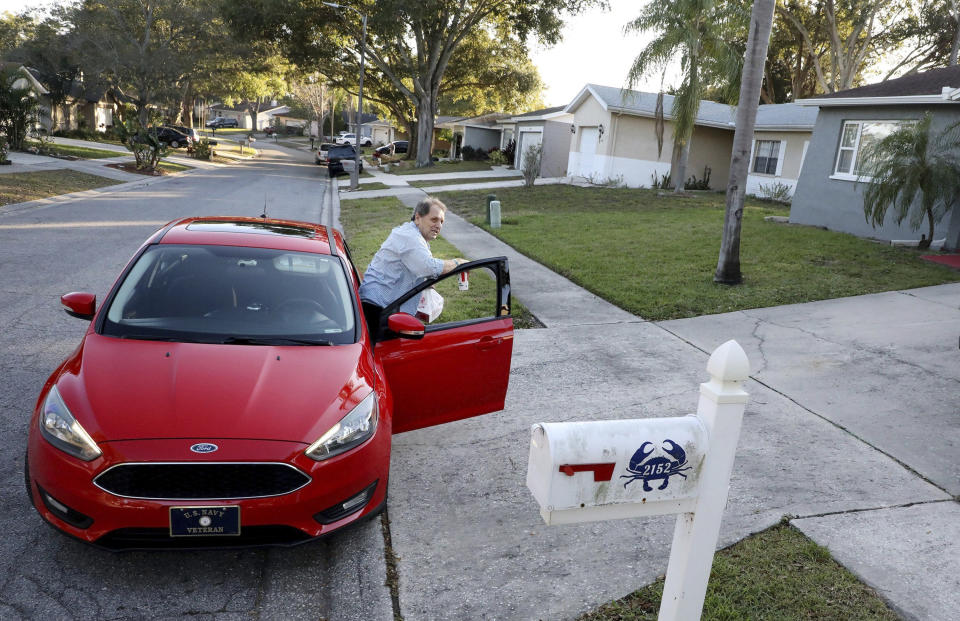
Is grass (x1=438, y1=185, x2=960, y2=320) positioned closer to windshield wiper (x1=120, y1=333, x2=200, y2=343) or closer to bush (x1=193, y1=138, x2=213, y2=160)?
windshield wiper (x1=120, y1=333, x2=200, y2=343)

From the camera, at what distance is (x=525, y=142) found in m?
36.9

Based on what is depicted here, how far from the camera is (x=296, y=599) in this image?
3.24 metres

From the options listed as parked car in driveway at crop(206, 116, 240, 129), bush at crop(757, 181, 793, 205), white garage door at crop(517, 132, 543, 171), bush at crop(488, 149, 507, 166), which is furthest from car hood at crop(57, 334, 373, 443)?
parked car in driveway at crop(206, 116, 240, 129)

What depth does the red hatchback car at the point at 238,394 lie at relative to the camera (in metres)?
3.12

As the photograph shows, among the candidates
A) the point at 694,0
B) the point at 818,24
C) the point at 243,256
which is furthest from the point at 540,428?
the point at 818,24

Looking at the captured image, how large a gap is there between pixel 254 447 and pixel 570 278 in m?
8.12

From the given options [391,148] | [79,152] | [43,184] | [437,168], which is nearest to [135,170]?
[79,152]

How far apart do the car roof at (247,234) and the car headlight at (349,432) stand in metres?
1.65

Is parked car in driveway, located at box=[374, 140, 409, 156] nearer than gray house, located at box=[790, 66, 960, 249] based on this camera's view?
No

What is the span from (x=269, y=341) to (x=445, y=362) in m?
1.14

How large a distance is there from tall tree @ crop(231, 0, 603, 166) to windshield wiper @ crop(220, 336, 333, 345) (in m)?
29.4

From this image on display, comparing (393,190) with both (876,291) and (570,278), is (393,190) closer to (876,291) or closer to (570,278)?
(570,278)

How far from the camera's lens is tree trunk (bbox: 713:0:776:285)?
965 centimetres

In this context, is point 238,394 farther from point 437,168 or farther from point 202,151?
point 202,151
